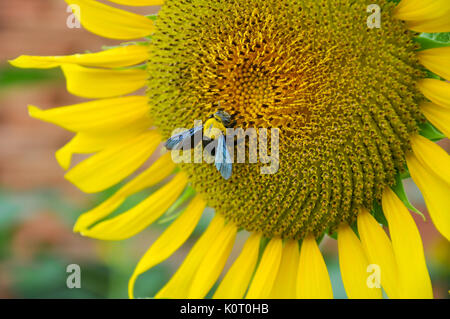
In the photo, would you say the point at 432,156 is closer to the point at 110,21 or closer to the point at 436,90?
the point at 436,90

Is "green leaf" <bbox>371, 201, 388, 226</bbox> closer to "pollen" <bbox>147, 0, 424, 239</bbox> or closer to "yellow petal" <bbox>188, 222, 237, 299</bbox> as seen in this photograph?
"pollen" <bbox>147, 0, 424, 239</bbox>

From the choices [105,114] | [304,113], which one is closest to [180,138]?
[304,113]

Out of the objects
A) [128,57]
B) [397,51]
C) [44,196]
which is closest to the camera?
[397,51]

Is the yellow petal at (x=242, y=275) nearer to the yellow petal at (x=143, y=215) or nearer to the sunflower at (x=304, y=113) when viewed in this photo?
the sunflower at (x=304, y=113)
